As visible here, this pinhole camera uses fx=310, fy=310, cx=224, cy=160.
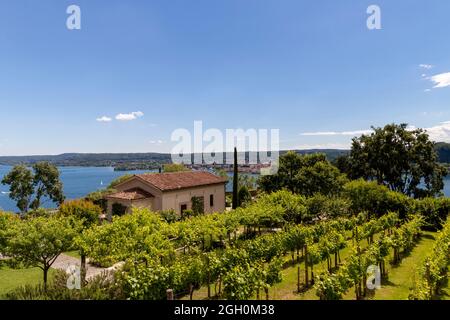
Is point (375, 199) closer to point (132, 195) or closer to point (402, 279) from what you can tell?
point (402, 279)

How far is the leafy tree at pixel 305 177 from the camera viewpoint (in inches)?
1378

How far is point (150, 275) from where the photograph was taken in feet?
34.6

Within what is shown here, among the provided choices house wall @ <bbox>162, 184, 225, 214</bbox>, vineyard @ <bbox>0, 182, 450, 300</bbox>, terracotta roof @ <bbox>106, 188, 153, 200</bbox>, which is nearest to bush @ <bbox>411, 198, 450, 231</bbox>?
vineyard @ <bbox>0, 182, 450, 300</bbox>

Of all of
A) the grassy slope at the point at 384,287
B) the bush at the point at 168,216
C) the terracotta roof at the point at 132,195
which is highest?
the terracotta roof at the point at 132,195

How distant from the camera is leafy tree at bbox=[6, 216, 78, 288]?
1153 cm

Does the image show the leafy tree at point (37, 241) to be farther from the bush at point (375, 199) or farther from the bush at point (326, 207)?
the bush at point (375, 199)

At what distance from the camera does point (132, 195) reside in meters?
26.9

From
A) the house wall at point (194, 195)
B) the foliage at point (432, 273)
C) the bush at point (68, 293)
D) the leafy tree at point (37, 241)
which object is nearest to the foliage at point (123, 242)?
the leafy tree at point (37, 241)

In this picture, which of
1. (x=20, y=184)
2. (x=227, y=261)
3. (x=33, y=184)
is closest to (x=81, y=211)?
(x=227, y=261)

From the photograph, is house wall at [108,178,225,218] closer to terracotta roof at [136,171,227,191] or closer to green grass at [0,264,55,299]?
terracotta roof at [136,171,227,191]

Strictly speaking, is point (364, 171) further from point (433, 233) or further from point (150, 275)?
point (150, 275)

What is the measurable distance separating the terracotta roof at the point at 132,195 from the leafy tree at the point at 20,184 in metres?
25.2

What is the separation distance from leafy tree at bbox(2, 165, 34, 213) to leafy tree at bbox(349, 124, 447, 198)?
1849 inches
